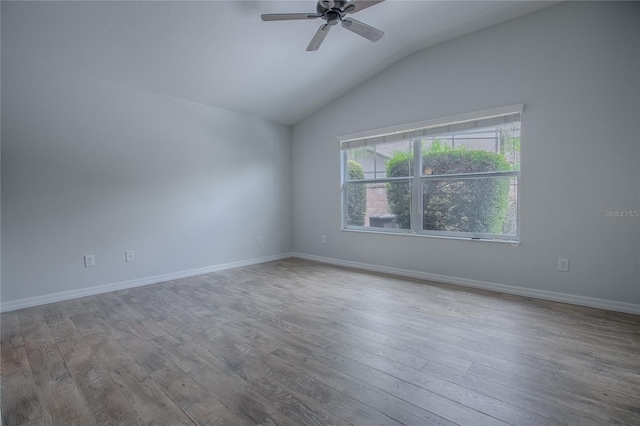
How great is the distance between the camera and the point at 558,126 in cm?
289

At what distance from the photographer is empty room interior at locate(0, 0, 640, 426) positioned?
5.46 feet

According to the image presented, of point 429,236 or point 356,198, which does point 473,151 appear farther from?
point 356,198

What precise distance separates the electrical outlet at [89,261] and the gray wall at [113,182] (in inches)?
1.5

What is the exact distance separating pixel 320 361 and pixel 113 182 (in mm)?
3097

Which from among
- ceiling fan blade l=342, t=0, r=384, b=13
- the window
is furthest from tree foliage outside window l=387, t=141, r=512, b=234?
ceiling fan blade l=342, t=0, r=384, b=13

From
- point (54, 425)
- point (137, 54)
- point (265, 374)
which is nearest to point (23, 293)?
point (54, 425)

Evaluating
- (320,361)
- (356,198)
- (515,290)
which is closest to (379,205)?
(356,198)

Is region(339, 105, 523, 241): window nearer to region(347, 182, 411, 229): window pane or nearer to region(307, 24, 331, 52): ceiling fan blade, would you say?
region(347, 182, 411, 229): window pane

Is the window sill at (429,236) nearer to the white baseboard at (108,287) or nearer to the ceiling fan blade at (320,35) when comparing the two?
the white baseboard at (108,287)


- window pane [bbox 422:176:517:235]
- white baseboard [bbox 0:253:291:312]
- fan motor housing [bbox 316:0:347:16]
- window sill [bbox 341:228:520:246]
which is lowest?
white baseboard [bbox 0:253:291:312]

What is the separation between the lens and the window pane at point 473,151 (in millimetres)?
3246

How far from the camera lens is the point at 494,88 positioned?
322 cm

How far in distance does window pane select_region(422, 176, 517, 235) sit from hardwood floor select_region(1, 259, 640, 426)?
2.79ft

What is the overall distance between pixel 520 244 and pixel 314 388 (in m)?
2.69
